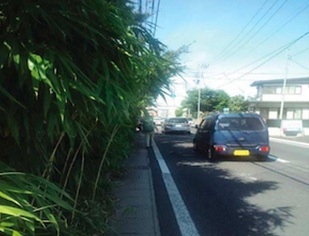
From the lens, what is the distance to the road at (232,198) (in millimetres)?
5273

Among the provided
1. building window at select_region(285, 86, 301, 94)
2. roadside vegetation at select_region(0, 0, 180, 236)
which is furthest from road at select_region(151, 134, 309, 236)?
building window at select_region(285, 86, 301, 94)

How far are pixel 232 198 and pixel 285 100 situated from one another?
4332 cm

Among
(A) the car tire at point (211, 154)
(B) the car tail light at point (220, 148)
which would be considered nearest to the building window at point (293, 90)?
(A) the car tire at point (211, 154)

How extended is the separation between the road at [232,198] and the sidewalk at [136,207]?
0.18 m

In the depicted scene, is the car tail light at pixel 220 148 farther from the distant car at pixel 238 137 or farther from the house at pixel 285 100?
the house at pixel 285 100

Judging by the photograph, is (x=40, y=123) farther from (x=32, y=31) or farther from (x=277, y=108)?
(x=277, y=108)

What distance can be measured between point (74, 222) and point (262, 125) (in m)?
10.3

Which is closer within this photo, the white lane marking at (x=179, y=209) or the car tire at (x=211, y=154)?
the white lane marking at (x=179, y=209)

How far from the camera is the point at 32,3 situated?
82.4 inches

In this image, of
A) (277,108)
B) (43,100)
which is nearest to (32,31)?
(43,100)

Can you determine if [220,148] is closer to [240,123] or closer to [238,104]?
[240,123]

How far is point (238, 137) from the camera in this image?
502 inches

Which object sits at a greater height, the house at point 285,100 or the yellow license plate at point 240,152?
the house at point 285,100

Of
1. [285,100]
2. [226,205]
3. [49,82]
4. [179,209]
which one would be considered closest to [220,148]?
[226,205]
